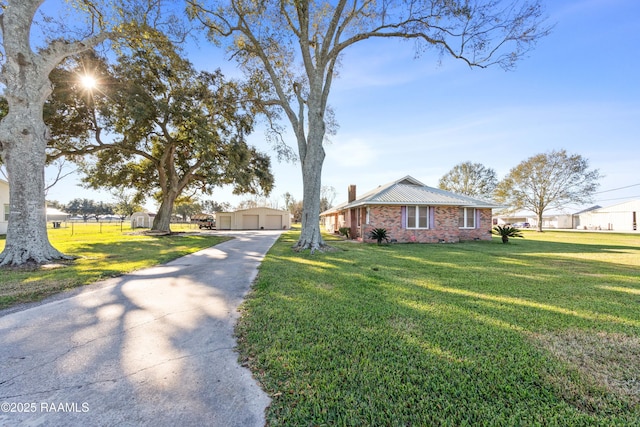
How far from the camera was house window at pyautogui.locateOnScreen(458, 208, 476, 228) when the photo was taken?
640 inches

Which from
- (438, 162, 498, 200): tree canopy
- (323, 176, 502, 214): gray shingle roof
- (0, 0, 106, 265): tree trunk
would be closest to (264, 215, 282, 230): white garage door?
(323, 176, 502, 214): gray shingle roof

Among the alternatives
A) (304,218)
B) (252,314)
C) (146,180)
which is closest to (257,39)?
(304,218)

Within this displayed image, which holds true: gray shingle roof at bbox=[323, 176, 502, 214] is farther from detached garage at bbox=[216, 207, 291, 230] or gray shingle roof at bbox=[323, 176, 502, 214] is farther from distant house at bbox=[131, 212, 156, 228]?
distant house at bbox=[131, 212, 156, 228]

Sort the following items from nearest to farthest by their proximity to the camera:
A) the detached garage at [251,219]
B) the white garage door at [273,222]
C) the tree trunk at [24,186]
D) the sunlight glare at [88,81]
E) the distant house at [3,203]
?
the tree trunk at [24,186]
the sunlight glare at [88,81]
the distant house at [3,203]
the detached garage at [251,219]
the white garage door at [273,222]

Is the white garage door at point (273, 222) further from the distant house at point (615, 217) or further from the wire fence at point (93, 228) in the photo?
the distant house at point (615, 217)

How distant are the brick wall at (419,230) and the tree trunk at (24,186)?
12977 mm

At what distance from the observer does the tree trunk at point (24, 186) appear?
710 centimetres

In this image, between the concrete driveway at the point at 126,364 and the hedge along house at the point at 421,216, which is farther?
the hedge along house at the point at 421,216

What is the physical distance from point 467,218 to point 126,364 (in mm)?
17938

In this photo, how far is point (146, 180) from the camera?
23.4 m

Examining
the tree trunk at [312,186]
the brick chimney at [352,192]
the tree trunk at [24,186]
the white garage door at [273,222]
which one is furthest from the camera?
the white garage door at [273,222]

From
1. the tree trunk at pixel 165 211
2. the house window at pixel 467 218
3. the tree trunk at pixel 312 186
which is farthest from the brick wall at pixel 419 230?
the tree trunk at pixel 165 211

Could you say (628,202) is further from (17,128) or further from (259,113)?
(17,128)

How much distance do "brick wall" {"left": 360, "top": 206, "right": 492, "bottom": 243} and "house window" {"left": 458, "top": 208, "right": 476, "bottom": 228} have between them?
45 cm
